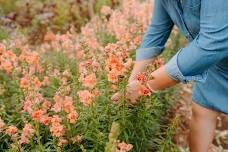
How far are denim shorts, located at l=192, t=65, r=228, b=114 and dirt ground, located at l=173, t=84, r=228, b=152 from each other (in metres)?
1.00

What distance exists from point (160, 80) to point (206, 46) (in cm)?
41

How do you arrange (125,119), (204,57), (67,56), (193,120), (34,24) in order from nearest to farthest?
(204,57) < (125,119) < (193,120) < (67,56) < (34,24)

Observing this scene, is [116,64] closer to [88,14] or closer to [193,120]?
[193,120]

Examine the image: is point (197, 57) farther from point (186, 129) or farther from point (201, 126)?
point (186, 129)

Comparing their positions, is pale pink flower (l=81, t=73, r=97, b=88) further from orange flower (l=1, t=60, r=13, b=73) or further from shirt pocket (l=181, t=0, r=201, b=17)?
orange flower (l=1, t=60, r=13, b=73)

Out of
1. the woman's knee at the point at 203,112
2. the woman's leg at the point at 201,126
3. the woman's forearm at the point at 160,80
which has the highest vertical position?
the woman's forearm at the point at 160,80

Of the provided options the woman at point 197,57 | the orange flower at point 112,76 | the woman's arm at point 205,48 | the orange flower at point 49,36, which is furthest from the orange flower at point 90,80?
the orange flower at point 49,36

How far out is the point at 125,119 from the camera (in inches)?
124

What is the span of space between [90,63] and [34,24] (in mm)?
3074

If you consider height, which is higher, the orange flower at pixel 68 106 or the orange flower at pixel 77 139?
the orange flower at pixel 68 106

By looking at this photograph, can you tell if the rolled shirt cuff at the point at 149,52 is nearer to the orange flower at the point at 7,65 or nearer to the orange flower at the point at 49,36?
the orange flower at the point at 7,65

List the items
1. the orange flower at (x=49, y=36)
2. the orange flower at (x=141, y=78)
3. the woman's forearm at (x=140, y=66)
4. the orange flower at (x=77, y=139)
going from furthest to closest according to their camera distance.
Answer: the orange flower at (x=49, y=36), the woman's forearm at (x=140, y=66), the orange flower at (x=77, y=139), the orange flower at (x=141, y=78)

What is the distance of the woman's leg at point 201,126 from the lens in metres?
Result: 3.35

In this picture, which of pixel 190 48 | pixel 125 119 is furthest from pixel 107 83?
pixel 190 48
